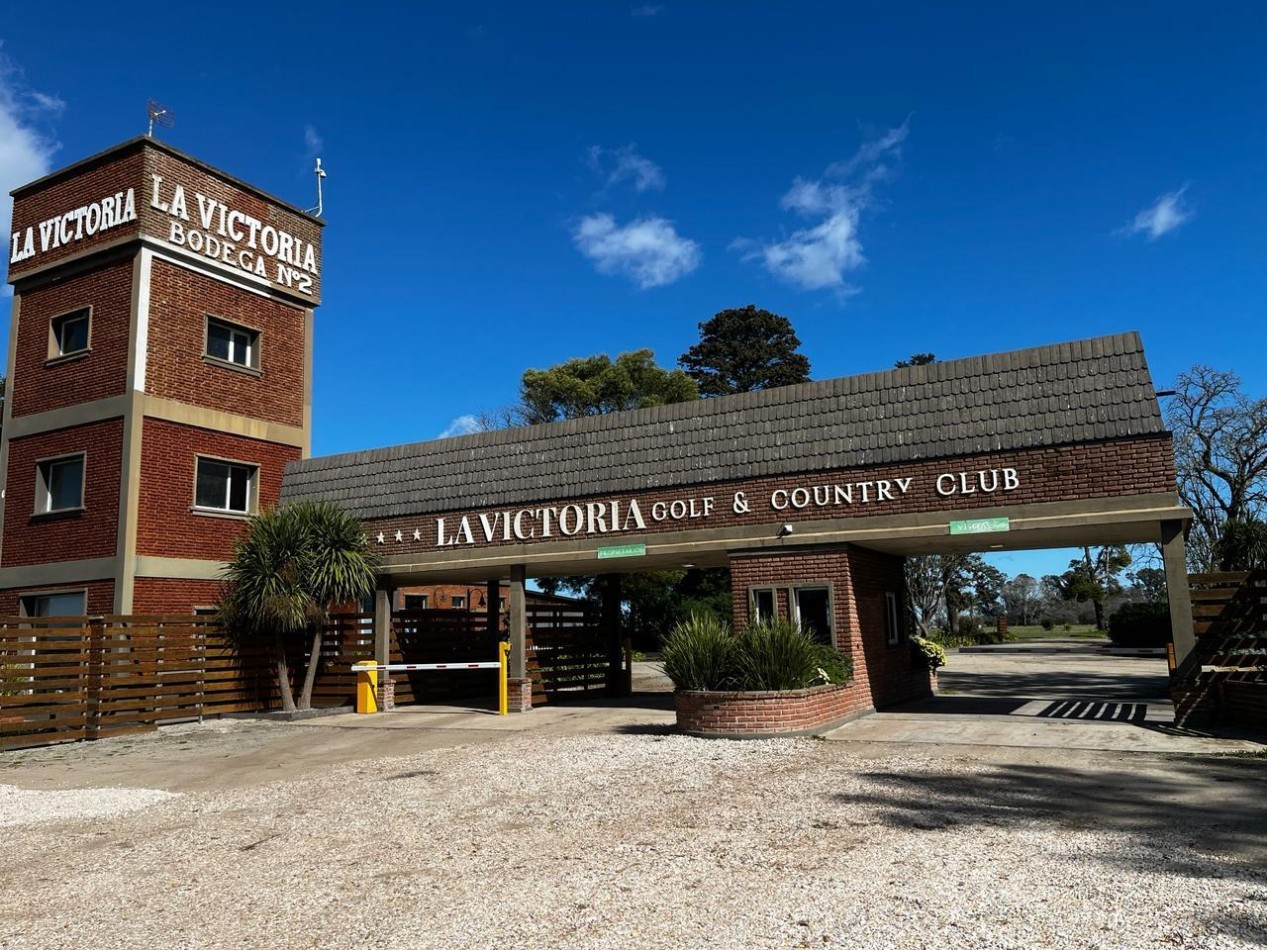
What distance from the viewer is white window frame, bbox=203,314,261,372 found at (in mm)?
20141

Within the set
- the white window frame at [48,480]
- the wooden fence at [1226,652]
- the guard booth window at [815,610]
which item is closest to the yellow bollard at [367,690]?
the white window frame at [48,480]

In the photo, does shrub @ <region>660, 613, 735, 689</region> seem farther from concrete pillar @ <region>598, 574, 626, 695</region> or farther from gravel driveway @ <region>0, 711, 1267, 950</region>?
concrete pillar @ <region>598, 574, 626, 695</region>

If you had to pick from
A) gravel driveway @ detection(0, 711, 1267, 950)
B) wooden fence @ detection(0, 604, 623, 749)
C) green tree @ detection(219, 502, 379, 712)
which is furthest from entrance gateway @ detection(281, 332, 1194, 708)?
gravel driveway @ detection(0, 711, 1267, 950)

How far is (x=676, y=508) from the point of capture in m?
15.8

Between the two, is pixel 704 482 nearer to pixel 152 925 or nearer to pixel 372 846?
pixel 372 846

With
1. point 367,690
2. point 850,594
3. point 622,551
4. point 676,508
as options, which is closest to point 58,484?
point 367,690

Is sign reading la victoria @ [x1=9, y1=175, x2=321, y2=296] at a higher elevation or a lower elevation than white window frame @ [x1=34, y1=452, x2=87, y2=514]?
higher

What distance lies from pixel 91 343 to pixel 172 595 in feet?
17.6

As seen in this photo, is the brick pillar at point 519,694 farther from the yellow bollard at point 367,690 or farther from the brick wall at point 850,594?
the brick wall at point 850,594

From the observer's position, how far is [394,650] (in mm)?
19250

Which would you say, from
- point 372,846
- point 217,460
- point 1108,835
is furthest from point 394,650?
point 1108,835

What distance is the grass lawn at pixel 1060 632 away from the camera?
190ft

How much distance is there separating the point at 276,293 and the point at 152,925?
59.7 feet

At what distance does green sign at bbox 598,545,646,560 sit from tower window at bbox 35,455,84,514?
35.4 ft
